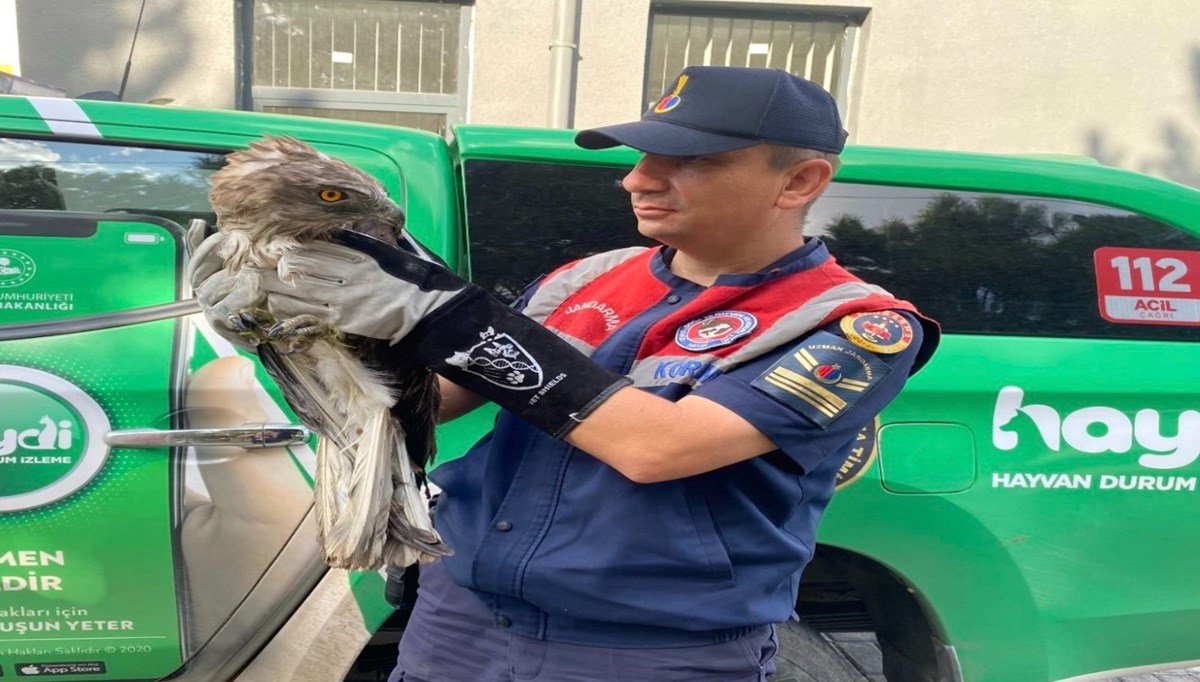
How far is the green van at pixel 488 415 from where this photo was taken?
5.97 feet

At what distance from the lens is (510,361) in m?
1.11

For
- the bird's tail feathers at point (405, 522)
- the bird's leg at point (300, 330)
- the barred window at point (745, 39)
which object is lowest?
the bird's tail feathers at point (405, 522)

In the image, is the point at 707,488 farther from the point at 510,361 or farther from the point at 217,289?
the point at 217,289

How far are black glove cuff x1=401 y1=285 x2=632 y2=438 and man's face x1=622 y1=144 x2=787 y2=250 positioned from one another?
288 mm

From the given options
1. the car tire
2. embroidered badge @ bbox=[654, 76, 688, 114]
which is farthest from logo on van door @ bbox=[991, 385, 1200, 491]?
embroidered badge @ bbox=[654, 76, 688, 114]

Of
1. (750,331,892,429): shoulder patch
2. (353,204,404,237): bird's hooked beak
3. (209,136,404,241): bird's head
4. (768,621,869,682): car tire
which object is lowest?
(768,621,869,682): car tire

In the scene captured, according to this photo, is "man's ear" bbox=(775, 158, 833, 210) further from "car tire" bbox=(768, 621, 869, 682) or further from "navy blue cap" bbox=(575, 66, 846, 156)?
"car tire" bbox=(768, 621, 869, 682)

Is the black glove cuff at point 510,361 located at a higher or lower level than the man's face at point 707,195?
lower

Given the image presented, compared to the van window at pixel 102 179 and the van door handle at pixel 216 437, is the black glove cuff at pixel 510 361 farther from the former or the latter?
the van window at pixel 102 179

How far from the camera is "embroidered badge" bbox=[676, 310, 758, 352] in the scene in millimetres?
1242

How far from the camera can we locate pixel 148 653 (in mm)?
1882

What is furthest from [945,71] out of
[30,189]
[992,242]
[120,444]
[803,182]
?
[120,444]

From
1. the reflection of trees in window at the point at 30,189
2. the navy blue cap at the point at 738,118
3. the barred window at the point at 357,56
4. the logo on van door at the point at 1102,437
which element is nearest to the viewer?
the navy blue cap at the point at 738,118

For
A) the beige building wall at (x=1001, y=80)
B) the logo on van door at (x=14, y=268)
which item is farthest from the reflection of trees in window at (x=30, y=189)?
the beige building wall at (x=1001, y=80)
